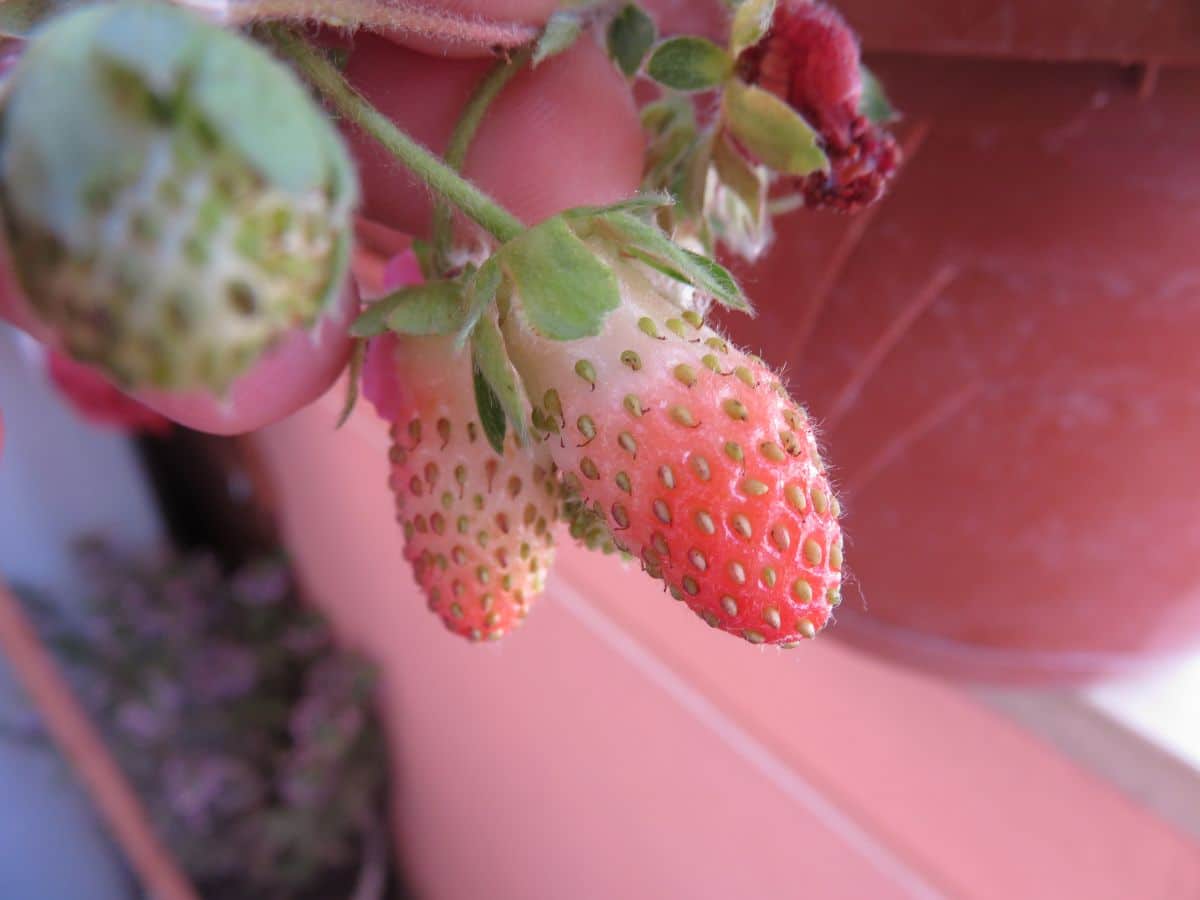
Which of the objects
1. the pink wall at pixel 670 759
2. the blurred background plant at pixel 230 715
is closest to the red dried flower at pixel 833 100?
the pink wall at pixel 670 759

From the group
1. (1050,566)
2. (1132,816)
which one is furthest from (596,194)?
(1132,816)

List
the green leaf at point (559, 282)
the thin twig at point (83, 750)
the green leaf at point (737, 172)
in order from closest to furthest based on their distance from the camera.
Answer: the green leaf at point (559, 282) < the green leaf at point (737, 172) < the thin twig at point (83, 750)

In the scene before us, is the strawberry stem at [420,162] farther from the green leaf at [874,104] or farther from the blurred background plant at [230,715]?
the blurred background plant at [230,715]

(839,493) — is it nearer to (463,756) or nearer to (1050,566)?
(1050,566)

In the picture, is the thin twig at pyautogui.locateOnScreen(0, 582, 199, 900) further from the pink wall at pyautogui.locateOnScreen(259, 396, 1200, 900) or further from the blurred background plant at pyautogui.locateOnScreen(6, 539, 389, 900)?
the pink wall at pyautogui.locateOnScreen(259, 396, 1200, 900)

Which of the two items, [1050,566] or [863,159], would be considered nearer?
[863,159]

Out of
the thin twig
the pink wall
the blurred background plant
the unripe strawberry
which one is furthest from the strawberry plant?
the blurred background plant
